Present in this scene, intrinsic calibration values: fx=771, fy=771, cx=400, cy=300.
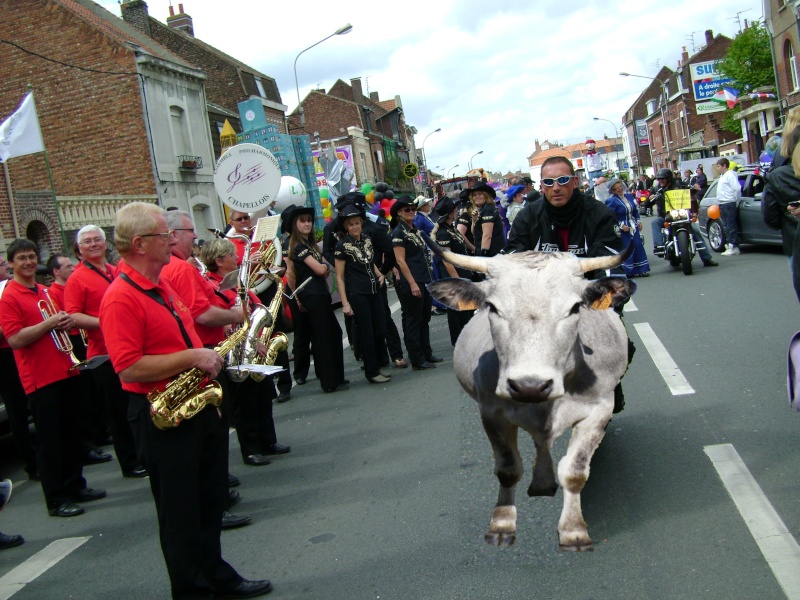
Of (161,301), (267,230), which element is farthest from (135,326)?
(267,230)

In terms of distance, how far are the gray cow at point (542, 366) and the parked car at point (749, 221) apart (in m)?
13.4

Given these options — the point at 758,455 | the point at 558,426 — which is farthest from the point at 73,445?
the point at 758,455

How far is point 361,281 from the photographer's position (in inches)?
365

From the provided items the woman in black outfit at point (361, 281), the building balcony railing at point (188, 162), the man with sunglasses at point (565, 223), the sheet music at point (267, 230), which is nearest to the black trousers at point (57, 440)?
the sheet music at point (267, 230)

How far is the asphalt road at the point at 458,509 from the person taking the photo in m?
3.96

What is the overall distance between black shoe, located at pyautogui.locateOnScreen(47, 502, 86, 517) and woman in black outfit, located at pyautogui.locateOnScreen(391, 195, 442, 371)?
449 cm

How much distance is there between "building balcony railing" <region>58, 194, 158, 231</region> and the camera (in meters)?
18.6

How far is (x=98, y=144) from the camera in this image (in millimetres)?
26875

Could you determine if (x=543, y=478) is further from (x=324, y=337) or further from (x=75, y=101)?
(x=75, y=101)

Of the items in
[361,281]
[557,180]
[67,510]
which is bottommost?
[67,510]

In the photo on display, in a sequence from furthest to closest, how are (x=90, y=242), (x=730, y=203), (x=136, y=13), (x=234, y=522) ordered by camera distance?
(x=136, y=13)
(x=730, y=203)
(x=90, y=242)
(x=234, y=522)

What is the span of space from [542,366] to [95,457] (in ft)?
21.1

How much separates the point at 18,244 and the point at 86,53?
23.0 metres

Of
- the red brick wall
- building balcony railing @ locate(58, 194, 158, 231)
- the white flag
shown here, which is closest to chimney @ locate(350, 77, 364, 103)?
the red brick wall
